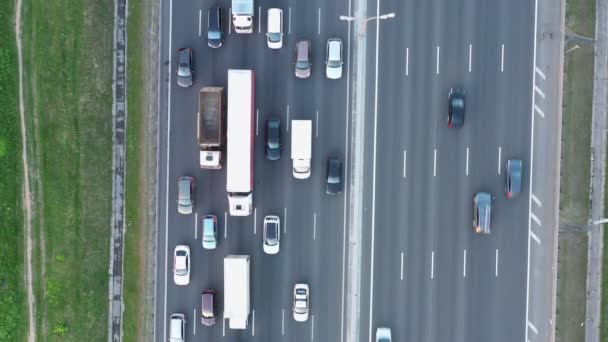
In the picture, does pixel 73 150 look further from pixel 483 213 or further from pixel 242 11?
pixel 483 213

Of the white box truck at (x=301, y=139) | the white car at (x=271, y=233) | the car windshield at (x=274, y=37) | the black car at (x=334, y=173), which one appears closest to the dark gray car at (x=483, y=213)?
the black car at (x=334, y=173)

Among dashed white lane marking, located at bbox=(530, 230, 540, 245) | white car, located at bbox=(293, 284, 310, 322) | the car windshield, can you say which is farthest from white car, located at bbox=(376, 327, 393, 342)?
the car windshield

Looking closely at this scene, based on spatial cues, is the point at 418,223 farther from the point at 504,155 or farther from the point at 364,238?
the point at 504,155

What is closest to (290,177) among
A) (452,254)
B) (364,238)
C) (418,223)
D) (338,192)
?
(338,192)

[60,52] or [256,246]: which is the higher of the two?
[60,52]

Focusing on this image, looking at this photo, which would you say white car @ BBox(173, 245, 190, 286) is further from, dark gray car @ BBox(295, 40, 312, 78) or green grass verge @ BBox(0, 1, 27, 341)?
dark gray car @ BBox(295, 40, 312, 78)

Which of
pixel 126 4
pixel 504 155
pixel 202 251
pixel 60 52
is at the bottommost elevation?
pixel 202 251

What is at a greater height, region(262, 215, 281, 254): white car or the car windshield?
the car windshield
